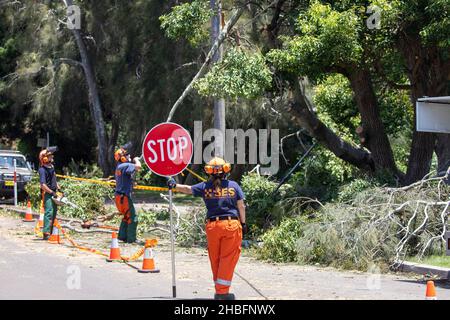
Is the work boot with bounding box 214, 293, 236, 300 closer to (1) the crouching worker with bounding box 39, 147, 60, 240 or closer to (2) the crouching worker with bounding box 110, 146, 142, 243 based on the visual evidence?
(2) the crouching worker with bounding box 110, 146, 142, 243

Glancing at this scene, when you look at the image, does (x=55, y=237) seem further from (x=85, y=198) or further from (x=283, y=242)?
(x=85, y=198)

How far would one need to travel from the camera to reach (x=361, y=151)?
18.8 metres

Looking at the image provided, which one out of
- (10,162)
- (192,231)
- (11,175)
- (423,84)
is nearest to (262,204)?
(192,231)

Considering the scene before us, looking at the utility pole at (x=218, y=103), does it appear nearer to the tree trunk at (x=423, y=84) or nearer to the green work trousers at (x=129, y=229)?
the green work trousers at (x=129, y=229)

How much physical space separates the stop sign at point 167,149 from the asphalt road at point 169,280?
172cm

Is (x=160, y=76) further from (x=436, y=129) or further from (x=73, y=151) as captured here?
(x=436, y=129)

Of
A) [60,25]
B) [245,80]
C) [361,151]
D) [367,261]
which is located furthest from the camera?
[60,25]

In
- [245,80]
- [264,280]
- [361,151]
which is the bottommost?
[264,280]

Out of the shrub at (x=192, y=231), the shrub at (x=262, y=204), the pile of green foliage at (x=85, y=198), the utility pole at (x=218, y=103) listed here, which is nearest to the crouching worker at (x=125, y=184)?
the shrub at (x=192, y=231)

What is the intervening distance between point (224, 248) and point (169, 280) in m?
2.53

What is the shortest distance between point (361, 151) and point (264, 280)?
7.38 m

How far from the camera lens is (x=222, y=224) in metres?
9.70
